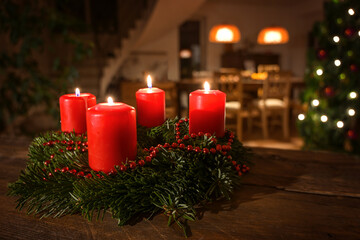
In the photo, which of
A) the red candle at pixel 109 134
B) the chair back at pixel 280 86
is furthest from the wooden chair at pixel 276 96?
the red candle at pixel 109 134

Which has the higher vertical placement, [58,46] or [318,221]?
[58,46]

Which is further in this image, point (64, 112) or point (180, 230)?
point (64, 112)

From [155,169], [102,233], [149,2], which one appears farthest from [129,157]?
[149,2]

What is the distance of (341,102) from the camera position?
8.05ft

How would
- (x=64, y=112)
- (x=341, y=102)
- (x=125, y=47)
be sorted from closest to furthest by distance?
(x=64, y=112), (x=341, y=102), (x=125, y=47)

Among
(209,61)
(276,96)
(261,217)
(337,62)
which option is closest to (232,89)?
(276,96)

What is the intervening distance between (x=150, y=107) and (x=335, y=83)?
7.26 ft

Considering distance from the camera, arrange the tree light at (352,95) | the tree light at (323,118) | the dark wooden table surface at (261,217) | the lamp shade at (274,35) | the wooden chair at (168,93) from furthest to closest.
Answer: the lamp shade at (274,35)
the wooden chair at (168,93)
the tree light at (323,118)
the tree light at (352,95)
the dark wooden table surface at (261,217)

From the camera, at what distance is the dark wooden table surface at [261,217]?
480 mm

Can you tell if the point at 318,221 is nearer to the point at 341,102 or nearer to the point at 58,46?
the point at 341,102

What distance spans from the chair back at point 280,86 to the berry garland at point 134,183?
3.37 meters

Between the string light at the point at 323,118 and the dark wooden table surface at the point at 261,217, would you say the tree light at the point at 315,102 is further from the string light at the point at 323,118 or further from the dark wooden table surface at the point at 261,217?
the dark wooden table surface at the point at 261,217

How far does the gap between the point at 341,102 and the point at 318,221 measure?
7.40 feet

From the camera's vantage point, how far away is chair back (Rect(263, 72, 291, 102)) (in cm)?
380
